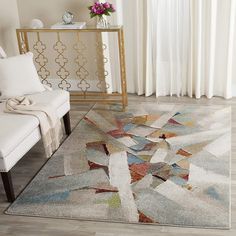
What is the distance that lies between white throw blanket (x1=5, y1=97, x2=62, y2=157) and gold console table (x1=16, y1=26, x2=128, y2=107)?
1.11m

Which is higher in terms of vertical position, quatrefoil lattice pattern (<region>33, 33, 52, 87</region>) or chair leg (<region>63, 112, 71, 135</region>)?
quatrefoil lattice pattern (<region>33, 33, 52, 87</region>)

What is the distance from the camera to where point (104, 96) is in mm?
4242

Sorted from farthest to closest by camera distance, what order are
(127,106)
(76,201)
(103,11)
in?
(127,106) → (103,11) → (76,201)

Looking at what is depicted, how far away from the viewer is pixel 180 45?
13.2 feet

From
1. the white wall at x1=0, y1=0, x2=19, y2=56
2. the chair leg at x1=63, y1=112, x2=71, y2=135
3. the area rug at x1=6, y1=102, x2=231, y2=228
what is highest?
the white wall at x1=0, y1=0, x2=19, y2=56

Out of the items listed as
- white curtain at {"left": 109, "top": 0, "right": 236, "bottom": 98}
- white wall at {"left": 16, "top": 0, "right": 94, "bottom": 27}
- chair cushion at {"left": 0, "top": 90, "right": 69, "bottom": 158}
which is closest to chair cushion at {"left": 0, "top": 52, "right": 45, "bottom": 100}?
chair cushion at {"left": 0, "top": 90, "right": 69, "bottom": 158}

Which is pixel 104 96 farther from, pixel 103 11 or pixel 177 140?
pixel 177 140

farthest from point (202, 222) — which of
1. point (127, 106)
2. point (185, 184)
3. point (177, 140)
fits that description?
point (127, 106)

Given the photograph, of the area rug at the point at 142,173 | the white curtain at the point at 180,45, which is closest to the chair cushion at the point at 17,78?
the area rug at the point at 142,173

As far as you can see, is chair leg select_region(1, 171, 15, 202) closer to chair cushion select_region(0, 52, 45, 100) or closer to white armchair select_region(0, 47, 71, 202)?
white armchair select_region(0, 47, 71, 202)

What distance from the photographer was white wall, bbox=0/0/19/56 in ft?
13.3

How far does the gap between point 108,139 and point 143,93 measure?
1.17 metres

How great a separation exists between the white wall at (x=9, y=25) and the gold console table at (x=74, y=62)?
0.16 m

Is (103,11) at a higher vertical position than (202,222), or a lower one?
higher
